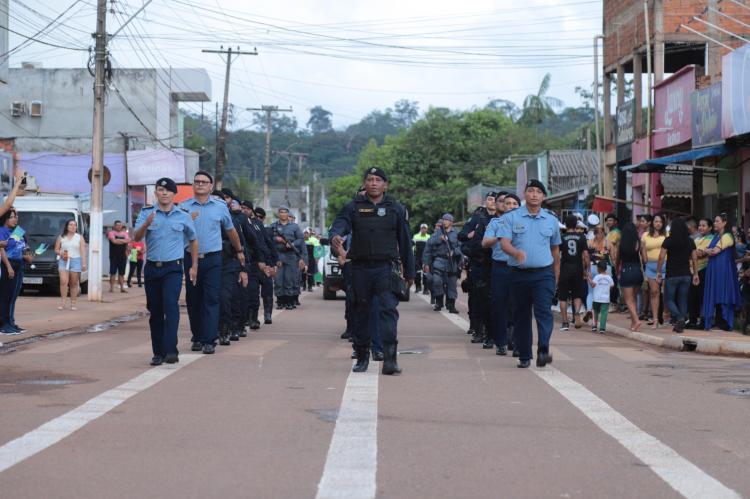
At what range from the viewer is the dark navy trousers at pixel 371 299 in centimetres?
1111

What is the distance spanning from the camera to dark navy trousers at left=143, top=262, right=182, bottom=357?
11.6 metres

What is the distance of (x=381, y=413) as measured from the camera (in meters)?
8.53

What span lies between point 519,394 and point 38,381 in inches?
166

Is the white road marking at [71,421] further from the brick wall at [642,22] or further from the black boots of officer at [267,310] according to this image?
the brick wall at [642,22]

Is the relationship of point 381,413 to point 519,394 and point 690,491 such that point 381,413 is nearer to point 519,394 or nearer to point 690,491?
point 519,394

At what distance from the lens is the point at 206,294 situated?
42.6ft

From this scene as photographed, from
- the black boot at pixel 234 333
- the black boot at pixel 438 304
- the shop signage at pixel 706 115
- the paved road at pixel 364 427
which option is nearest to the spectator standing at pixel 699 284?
the shop signage at pixel 706 115

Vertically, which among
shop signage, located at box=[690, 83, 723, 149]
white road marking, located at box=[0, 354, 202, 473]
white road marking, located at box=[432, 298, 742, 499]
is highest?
shop signage, located at box=[690, 83, 723, 149]

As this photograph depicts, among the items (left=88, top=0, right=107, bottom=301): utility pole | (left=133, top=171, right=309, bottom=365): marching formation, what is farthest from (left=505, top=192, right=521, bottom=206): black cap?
(left=88, top=0, right=107, bottom=301): utility pole

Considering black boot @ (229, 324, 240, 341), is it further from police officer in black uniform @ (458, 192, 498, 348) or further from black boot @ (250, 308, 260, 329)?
police officer in black uniform @ (458, 192, 498, 348)

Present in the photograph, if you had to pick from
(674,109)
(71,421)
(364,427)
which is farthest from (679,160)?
(71,421)

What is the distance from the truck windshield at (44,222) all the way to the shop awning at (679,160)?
1424 cm

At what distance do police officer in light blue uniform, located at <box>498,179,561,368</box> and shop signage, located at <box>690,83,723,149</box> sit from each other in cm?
1188

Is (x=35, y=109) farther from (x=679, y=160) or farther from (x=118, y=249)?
(x=679, y=160)
